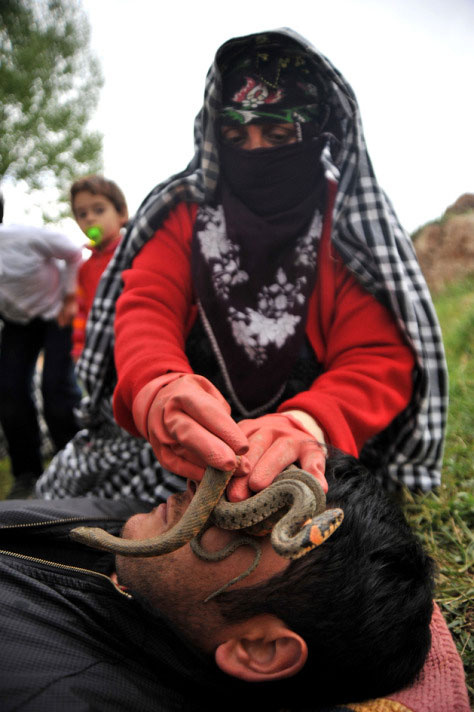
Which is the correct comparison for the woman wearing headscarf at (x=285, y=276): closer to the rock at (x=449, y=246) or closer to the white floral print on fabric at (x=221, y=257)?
the white floral print on fabric at (x=221, y=257)

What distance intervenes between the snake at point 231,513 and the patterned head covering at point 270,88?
1.66 m

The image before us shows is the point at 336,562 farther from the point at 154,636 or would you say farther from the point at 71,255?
the point at 71,255

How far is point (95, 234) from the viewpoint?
4.73m

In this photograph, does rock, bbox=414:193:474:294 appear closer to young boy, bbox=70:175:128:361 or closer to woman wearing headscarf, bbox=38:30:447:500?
young boy, bbox=70:175:128:361

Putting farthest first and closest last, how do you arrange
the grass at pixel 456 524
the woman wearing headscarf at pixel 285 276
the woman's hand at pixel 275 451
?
the woman wearing headscarf at pixel 285 276, the grass at pixel 456 524, the woman's hand at pixel 275 451

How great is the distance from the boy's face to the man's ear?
4.23m

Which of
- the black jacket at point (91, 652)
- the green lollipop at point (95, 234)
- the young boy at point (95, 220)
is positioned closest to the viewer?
the black jacket at point (91, 652)

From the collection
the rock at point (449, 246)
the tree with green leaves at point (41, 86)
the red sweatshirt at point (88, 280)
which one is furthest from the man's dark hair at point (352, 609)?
the tree with green leaves at point (41, 86)

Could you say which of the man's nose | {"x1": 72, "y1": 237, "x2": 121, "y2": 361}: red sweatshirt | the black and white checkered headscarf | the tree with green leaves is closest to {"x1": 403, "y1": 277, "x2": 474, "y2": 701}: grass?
the black and white checkered headscarf

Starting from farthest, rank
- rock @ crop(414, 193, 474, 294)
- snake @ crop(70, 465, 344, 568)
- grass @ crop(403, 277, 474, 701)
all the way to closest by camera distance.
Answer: rock @ crop(414, 193, 474, 294) → grass @ crop(403, 277, 474, 701) → snake @ crop(70, 465, 344, 568)

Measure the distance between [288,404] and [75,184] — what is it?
4.07m

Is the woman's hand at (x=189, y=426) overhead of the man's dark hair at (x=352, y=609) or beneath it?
overhead

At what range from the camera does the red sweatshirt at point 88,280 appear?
15.8 feet

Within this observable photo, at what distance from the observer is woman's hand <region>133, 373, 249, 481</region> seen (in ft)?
5.08
